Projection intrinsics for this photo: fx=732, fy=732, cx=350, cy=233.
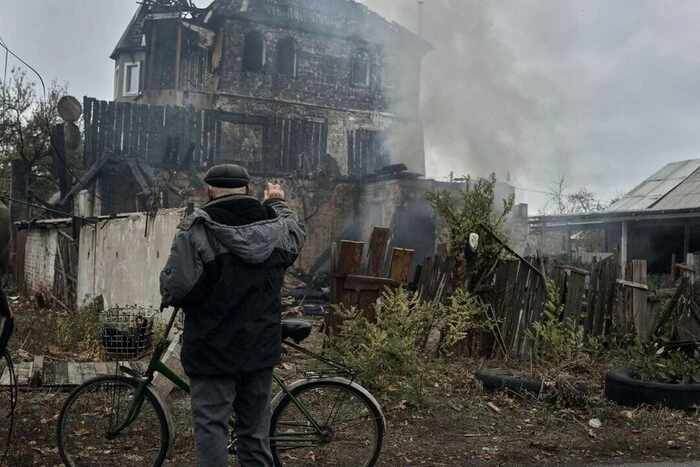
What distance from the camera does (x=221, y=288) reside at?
374 cm

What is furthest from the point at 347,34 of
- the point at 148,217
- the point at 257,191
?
the point at 148,217

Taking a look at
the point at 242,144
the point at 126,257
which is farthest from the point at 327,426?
the point at 242,144

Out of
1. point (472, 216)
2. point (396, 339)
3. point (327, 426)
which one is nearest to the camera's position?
point (327, 426)

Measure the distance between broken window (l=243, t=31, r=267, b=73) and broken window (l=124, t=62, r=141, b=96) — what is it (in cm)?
1056

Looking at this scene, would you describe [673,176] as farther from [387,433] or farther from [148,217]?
[387,433]

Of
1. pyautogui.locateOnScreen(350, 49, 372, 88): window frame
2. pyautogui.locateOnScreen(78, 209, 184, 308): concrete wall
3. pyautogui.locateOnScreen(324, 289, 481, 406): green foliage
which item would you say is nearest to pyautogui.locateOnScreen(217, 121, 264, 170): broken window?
pyautogui.locateOnScreen(78, 209, 184, 308): concrete wall

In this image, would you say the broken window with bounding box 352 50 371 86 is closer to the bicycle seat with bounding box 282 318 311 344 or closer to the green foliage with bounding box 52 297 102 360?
the green foliage with bounding box 52 297 102 360

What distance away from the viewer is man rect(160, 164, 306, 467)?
3729 mm

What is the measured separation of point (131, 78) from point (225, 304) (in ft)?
135

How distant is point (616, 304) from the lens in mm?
9984

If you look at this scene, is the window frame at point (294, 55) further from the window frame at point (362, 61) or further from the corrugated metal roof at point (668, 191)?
the corrugated metal roof at point (668, 191)

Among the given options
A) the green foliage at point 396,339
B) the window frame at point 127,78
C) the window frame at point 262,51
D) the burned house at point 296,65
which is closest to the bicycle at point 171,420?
the green foliage at point 396,339

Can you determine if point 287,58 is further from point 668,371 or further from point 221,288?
point 221,288

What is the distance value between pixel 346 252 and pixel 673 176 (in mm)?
20862
